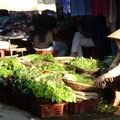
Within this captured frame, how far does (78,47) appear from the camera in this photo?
293 inches

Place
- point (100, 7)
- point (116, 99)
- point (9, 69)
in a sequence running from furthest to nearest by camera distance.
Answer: point (100, 7) < point (9, 69) < point (116, 99)

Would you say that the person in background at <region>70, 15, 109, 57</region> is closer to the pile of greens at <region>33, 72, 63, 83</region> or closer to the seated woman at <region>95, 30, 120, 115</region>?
the seated woman at <region>95, 30, 120, 115</region>

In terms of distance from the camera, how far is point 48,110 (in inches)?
155

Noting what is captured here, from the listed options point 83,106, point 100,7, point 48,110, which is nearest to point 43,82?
point 48,110

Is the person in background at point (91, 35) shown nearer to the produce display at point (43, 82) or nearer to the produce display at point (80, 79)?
the produce display at point (43, 82)

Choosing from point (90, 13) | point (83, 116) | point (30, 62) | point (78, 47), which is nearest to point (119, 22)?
point (90, 13)

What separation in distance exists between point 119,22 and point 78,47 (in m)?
1.49

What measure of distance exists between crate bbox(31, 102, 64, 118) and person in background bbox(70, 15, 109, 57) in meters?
3.58

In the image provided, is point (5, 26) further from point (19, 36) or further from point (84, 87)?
point (84, 87)

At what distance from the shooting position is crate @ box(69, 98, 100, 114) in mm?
4188

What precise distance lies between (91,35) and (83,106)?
3.52 meters

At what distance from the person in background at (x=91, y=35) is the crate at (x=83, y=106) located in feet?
10.2

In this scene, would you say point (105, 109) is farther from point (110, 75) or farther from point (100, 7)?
point (100, 7)

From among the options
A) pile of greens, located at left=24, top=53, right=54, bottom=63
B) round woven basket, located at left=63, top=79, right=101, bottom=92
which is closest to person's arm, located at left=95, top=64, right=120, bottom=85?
round woven basket, located at left=63, top=79, right=101, bottom=92
